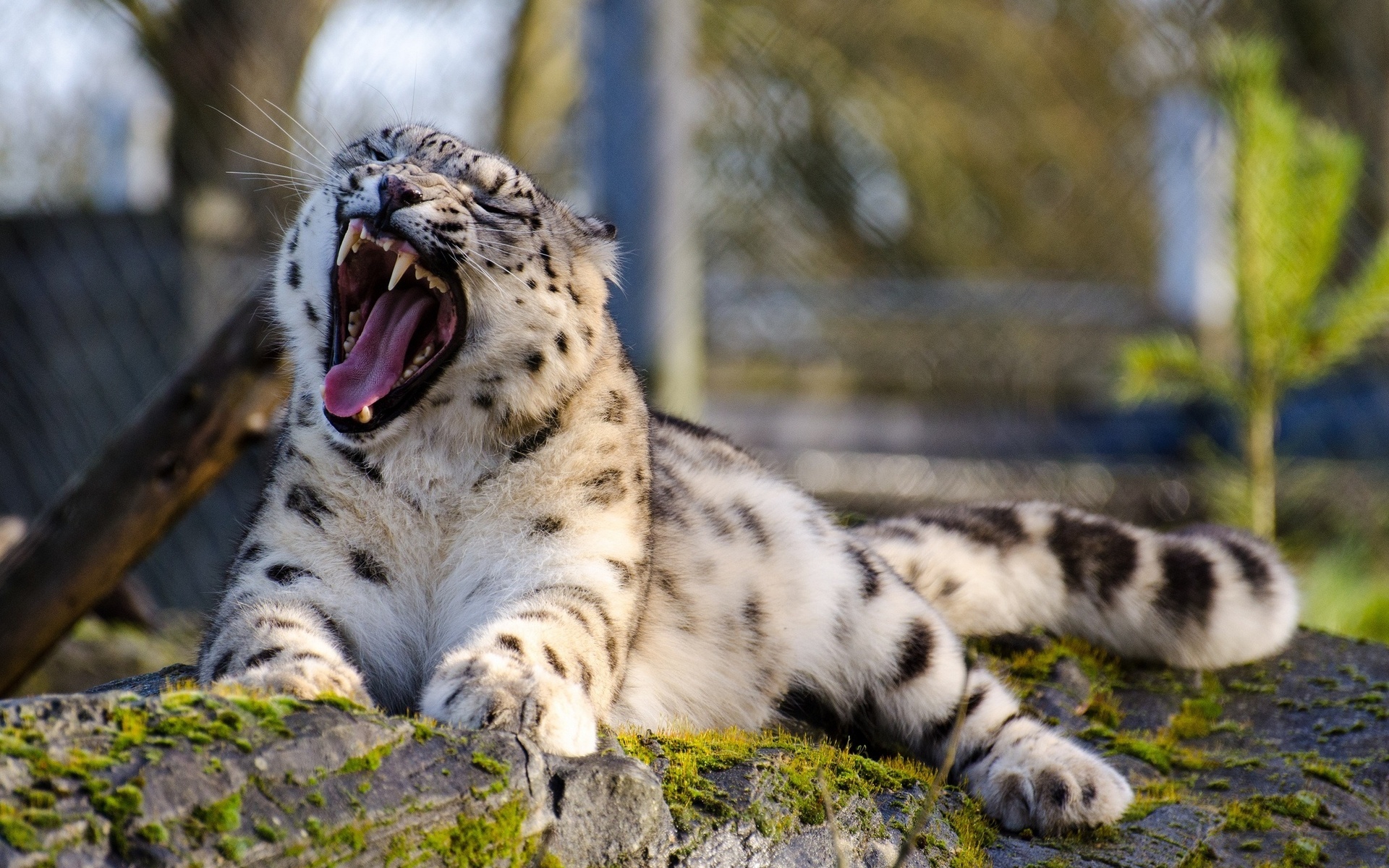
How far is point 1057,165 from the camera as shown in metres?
10.8

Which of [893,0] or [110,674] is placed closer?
[110,674]

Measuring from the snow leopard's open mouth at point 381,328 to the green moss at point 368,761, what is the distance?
0.90m

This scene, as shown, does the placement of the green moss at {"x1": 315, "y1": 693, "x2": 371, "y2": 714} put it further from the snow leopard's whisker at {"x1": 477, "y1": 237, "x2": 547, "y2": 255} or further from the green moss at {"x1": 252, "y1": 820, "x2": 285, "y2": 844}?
the snow leopard's whisker at {"x1": 477, "y1": 237, "x2": 547, "y2": 255}

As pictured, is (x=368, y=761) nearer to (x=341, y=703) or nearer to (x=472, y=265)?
(x=341, y=703)

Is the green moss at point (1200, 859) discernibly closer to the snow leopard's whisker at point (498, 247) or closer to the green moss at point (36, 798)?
the snow leopard's whisker at point (498, 247)

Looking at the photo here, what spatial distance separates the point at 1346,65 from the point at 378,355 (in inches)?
315

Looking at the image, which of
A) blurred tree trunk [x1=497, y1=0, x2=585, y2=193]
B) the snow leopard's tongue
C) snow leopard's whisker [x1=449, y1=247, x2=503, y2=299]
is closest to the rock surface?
the snow leopard's tongue

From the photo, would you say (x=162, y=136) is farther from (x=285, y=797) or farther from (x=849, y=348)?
(x=285, y=797)

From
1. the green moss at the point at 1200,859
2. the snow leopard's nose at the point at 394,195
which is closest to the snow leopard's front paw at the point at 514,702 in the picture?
the snow leopard's nose at the point at 394,195

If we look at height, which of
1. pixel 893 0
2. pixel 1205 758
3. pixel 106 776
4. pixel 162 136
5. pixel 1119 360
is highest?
pixel 893 0

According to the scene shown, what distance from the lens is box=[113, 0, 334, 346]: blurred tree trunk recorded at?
5.60 metres

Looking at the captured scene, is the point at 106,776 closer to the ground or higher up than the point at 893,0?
closer to the ground

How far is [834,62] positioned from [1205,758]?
24.1 feet

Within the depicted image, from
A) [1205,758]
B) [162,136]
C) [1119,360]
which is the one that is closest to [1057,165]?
[1119,360]
